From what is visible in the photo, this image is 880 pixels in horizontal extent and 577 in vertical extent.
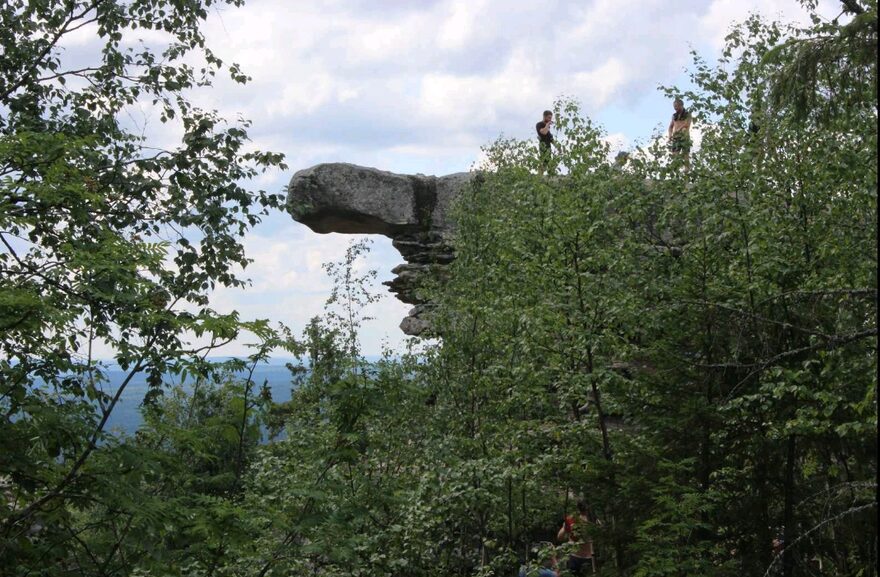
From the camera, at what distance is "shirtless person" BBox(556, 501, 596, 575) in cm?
1298

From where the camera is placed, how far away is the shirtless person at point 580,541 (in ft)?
42.6

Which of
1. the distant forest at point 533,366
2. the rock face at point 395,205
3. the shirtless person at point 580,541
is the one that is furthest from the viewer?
the rock face at point 395,205

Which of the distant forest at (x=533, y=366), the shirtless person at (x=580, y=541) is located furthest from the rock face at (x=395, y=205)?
the shirtless person at (x=580, y=541)

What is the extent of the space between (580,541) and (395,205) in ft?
47.3

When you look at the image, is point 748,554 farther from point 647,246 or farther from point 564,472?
point 647,246

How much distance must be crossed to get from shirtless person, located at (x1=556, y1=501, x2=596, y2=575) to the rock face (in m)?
11.8

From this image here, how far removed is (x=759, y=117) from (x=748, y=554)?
571 cm

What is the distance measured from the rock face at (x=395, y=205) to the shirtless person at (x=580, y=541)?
11.8 m

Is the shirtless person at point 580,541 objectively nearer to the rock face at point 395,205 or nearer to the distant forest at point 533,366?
the distant forest at point 533,366

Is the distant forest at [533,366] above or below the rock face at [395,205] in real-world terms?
below

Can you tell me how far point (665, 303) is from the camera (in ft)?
40.2

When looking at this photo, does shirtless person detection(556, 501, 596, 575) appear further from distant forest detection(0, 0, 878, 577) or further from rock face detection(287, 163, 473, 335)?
rock face detection(287, 163, 473, 335)

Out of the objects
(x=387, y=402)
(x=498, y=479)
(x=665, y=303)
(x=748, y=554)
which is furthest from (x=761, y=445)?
(x=387, y=402)

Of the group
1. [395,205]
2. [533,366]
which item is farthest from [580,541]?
[395,205]
